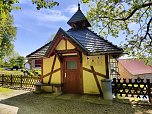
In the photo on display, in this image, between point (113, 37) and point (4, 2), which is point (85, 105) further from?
point (113, 37)

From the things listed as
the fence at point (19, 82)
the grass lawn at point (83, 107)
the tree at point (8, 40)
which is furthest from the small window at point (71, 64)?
the tree at point (8, 40)

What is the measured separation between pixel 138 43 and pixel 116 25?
2721 millimetres

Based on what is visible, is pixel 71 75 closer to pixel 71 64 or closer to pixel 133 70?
pixel 71 64

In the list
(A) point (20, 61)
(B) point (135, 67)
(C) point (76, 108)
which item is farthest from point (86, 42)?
(A) point (20, 61)

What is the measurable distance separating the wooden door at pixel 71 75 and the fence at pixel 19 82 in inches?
124

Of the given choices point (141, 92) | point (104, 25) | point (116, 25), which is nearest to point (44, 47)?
point (104, 25)

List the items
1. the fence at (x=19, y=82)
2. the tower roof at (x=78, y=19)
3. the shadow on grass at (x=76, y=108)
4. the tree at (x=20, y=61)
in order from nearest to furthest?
the shadow on grass at (x=76, y=108)
the fence at (x=19, y=82)
the tower roof at (x=78, y=19)
the tree at (x=20, y=61)

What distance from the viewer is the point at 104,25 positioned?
1556 cm

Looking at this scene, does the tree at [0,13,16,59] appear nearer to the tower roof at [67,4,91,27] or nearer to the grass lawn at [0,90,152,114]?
the tower roof at [67,4,91,27]

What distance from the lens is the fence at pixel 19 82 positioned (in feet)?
46.1

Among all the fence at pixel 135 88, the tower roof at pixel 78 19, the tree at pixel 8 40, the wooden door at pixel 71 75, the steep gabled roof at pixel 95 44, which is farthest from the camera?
the tree at pixel 8 40

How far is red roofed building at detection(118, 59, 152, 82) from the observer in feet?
110

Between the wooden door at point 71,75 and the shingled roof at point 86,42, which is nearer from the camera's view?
the shingled roof at point 86,42

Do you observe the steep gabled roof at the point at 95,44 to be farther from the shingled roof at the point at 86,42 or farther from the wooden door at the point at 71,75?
the wooden door at the point at 71,75
